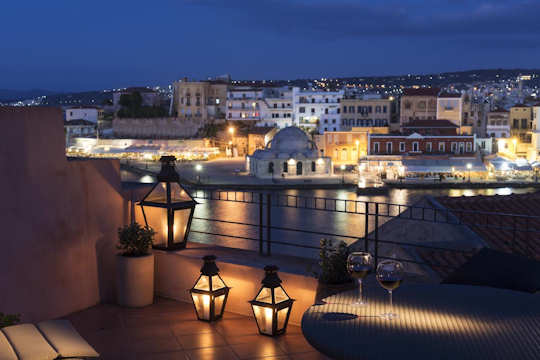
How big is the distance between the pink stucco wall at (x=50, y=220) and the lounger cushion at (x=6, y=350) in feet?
4.17

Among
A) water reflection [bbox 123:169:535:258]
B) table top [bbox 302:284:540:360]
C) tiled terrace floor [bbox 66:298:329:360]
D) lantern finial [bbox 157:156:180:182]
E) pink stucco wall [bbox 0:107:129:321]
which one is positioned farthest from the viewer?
water reflection [bbox 123:169:535:258]

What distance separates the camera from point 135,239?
15.8 ft

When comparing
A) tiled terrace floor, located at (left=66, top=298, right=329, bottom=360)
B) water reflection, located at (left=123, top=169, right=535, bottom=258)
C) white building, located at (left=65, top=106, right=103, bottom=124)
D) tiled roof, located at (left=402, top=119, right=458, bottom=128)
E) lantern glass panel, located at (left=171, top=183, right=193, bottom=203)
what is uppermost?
white building, located at (left=65, top=106, right=103, bottom=124)

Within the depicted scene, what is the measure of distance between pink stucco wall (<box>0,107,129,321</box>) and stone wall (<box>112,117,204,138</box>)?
55.2 meters

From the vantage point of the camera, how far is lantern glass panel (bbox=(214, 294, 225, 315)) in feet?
14.7

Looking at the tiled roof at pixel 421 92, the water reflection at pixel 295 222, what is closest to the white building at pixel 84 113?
the tiled roof at pixel 421 92

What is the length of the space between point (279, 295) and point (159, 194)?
1489 mm

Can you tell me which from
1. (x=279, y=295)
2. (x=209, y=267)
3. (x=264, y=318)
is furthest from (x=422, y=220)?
(x=209, y=267)

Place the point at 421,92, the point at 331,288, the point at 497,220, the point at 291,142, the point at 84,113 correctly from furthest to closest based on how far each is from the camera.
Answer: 1. the point at 84,113
2. the point at 421,92
3. the point at 291,142
4. the point at 497,220
5. the point at 331,288

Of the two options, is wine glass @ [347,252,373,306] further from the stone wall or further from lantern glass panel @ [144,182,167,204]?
the stone wall

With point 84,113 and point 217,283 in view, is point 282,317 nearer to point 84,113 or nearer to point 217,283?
point 217,283

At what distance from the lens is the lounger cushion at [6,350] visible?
9.44 feet

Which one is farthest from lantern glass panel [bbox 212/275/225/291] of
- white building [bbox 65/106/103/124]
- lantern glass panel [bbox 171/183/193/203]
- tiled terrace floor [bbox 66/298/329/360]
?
white building [bbox 65/106/103/124]

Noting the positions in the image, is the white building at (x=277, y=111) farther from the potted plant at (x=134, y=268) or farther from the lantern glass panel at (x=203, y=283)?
the lantern glass panel at (x=203, y=283)
